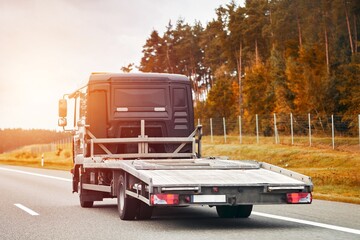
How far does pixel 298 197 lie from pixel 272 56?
60132 mm

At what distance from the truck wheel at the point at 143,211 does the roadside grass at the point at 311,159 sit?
10.2 meters

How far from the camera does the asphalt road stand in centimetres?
999

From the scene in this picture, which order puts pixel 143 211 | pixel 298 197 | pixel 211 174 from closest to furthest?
pixel 298 197
pixel 211 174
pixel 143 211

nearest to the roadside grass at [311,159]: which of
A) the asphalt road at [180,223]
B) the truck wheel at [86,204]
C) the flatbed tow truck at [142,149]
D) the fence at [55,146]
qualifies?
the flatbed tow truck at [142,149]

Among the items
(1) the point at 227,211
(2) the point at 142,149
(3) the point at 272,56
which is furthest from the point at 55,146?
(1) the point at 227,211

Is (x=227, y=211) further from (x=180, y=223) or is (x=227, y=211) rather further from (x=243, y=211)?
(x=180, y=223)

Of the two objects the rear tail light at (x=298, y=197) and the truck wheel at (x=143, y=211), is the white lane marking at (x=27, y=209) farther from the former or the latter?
the rear tail light at (x=298, y=197)

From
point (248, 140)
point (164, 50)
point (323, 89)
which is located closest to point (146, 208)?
point (248, 140)

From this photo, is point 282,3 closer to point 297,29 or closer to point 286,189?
point 297,29

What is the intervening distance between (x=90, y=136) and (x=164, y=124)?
5.13ft

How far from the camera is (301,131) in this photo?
146ft

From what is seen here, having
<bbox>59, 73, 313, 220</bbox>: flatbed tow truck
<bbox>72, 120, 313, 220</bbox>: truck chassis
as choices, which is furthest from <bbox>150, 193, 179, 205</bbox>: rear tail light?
<bbox>59, 73, 313, 220</bbox>: flatbed tow truck

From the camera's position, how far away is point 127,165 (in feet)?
37.4

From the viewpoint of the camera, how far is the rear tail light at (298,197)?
1052 cm
